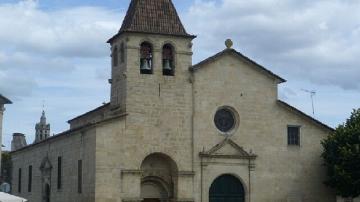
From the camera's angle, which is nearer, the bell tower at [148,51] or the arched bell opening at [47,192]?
the bell tower at [148,51]

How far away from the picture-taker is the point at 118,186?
38.6 meters

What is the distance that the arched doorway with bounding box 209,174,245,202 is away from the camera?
4184 cm

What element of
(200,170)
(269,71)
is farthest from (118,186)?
(269,71)

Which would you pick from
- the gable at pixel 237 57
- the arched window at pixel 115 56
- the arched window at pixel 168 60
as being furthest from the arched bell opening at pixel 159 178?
the arched window at pixel 115 56

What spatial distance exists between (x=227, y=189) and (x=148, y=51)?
9.20 metres

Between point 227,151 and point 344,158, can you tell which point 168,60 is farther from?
point 344,158

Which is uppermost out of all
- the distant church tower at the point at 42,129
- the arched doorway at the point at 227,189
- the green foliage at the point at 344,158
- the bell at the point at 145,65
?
the distant church tower at the point at 42,129

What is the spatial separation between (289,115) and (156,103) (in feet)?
28.6

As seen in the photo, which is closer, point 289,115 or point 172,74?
point 172,74

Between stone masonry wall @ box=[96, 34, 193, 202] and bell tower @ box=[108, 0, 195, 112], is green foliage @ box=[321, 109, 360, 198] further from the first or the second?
A: bell tower @ box=[108, 0, 195, 112]

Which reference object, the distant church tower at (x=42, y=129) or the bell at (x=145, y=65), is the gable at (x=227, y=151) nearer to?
the bell at (x=145, y=65)

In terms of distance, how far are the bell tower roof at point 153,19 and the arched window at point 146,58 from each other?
0.89 meters

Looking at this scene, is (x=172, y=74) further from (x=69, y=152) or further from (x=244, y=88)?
(x=69, y=152)

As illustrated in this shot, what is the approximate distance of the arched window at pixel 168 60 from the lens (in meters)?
41.2
